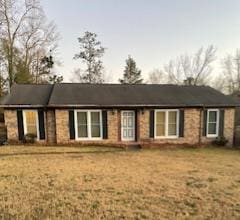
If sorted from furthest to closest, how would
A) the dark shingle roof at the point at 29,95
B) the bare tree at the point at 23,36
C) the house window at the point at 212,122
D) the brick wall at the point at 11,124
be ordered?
the bare tree at the point at 23,36 → the house window at the point at 212,122 → the dark shingle roof at the point at 29,95 → the brick wall at the point at 11,124

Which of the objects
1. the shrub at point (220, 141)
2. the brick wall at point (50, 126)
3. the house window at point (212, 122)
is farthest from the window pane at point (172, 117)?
the brick wall at point (50, 126)

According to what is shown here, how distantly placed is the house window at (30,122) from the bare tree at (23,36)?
14.6 metres

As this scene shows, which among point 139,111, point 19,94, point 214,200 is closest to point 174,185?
point 214,200

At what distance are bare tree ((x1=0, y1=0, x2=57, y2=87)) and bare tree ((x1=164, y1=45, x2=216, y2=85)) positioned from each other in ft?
76.4

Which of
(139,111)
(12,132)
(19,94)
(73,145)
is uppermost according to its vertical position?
(19,94)

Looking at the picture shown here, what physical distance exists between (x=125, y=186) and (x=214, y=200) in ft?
7.61

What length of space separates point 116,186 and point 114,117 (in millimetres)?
6892

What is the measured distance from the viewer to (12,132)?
12.3m

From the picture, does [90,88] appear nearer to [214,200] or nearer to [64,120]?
[64,120]

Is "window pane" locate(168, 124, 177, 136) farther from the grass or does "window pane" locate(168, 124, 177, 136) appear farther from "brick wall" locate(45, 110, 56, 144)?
"brick wall" locate(45, 110, 56, 144)

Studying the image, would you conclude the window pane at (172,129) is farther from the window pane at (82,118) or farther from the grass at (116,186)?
the window pane at (82,118)

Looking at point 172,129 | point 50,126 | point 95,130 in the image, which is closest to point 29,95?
point 50,126

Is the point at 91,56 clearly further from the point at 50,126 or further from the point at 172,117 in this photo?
the point at 172,117

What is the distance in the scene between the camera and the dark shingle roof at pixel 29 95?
40.7ft
